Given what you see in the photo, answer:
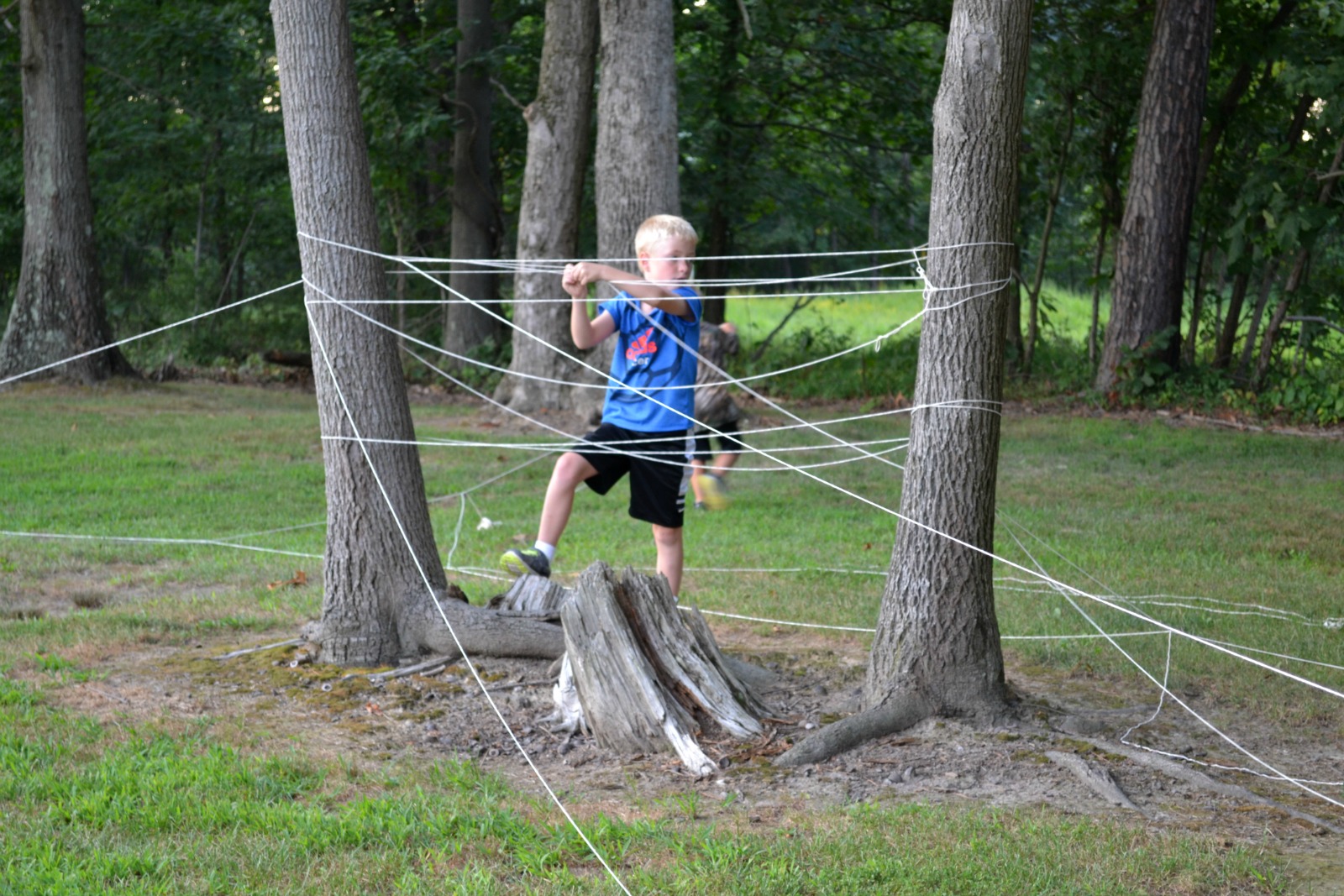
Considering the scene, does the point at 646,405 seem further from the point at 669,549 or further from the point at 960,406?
the point at 960,406

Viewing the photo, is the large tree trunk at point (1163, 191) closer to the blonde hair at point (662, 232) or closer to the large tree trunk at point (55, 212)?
the blonde hair at point (662, 232)

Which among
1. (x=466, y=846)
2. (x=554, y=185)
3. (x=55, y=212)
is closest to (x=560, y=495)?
(x=466, y=846)

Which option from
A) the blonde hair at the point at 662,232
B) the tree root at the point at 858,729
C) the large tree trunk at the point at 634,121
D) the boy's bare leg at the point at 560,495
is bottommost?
the tree root at the point at 858,729

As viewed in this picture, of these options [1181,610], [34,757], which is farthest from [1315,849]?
[34,757]

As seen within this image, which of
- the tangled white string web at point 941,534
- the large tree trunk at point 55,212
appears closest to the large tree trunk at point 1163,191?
the tangled white string web at point 941,534

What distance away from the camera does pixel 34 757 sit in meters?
3.56

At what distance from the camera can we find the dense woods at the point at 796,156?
40.5ft

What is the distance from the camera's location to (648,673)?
12.8 feet

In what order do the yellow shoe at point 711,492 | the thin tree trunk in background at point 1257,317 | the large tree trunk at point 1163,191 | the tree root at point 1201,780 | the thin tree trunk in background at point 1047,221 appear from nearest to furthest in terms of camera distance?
the tree root at point 1201,780 → the yellow shoe at point 711,492 → the large tree trunk at point 1163,191 → the thin tree trunk in background at point 1257,317 → the thin tree trunk in background at point 1047,221

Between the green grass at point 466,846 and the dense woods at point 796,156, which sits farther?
the dense woods at point 796,156

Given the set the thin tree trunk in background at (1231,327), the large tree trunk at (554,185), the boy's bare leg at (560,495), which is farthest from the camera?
the thin tree trunk in background at (1231,327)

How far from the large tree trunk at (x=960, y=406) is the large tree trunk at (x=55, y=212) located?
1161cm

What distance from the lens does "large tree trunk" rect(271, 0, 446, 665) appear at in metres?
4.46

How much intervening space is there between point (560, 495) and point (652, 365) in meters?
0.61
